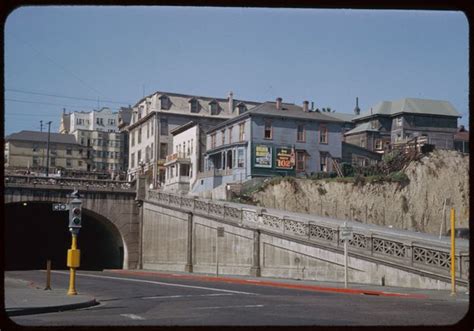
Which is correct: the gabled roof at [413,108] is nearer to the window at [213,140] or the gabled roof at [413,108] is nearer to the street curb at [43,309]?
the window at [213,140]

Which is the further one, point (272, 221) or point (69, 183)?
point (69, 183)

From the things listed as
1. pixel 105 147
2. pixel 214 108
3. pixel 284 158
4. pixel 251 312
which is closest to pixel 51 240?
pixel 214 108

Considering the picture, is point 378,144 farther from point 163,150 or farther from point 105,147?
point 105,147

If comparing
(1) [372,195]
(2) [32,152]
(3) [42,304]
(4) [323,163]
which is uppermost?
(2) [32,152]

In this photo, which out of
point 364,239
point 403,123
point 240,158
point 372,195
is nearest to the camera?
point 364,239

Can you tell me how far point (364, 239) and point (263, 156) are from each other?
32924 mm

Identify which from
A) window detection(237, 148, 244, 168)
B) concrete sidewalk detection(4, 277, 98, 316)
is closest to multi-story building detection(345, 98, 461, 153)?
window detection(237, 148, 244, 168)

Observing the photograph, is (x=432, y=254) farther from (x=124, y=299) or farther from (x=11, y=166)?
(x=11, y=166)

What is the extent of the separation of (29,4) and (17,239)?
76.4m

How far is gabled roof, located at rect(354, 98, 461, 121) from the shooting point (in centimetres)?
7050

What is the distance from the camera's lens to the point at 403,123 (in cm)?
7862

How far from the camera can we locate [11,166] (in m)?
82.8

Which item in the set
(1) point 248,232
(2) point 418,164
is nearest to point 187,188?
(2) point 418,164

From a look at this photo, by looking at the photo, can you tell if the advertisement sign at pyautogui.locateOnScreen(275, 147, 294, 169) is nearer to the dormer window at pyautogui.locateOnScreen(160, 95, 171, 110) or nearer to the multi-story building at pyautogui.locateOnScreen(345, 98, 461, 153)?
the multi-story building at pyautogui.locateOnScreen(345, 98, 461, 153)
